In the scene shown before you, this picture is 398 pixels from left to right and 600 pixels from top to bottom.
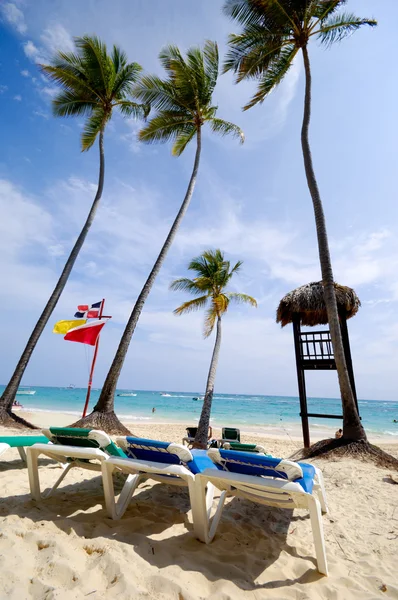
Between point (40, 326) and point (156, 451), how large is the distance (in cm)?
862

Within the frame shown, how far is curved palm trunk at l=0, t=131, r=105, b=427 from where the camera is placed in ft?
29.5

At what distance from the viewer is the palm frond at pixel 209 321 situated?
1700cm

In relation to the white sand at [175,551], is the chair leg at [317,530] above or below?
above

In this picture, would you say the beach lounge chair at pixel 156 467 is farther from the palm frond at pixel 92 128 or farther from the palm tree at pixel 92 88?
the palm frond at pixel 92 128

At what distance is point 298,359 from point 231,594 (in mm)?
8110

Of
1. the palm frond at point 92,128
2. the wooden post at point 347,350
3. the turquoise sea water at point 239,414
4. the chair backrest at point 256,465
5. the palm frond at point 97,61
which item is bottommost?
the turquoise sea water at point 239,414

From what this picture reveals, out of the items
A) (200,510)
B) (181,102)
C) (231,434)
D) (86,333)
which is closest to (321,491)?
(200,510)

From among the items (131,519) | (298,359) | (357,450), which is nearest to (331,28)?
(298,359)

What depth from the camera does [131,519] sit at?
294 cm

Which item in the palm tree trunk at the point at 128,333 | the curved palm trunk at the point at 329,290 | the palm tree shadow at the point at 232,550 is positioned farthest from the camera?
the palm tree trunk at the point at 128,333

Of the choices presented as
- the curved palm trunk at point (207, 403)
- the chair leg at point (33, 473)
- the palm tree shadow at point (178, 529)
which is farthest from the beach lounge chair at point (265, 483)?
the curved palm trunk at point (207, 403)

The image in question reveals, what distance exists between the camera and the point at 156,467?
9.11ft

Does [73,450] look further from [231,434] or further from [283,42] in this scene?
[283,42]

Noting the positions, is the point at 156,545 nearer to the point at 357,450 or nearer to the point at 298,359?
the point at 357,450
